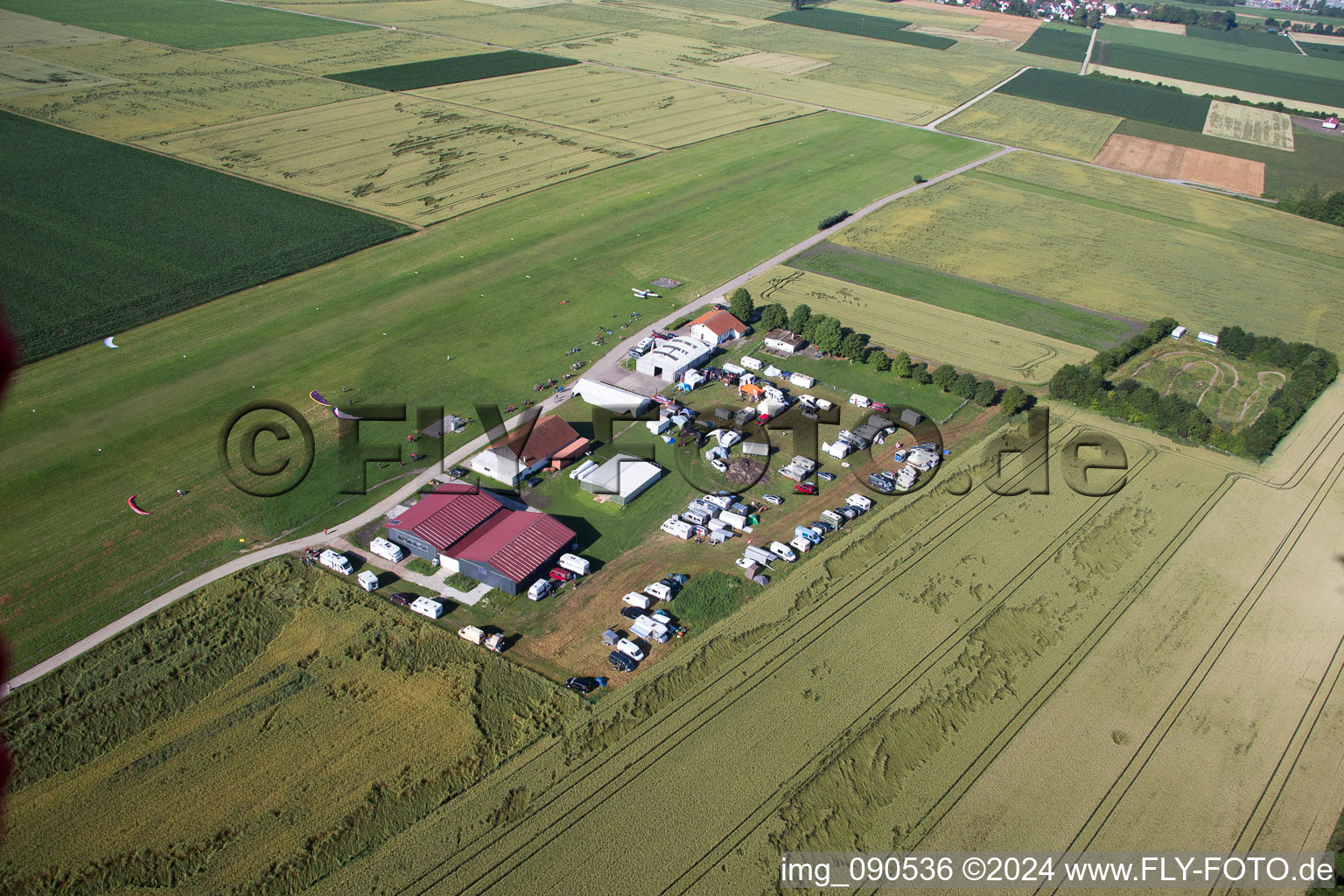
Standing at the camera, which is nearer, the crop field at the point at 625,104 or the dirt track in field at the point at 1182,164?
the dirt track in field at the point at 1182,164

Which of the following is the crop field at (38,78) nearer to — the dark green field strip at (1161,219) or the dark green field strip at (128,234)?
the dark green field strip at (128,234)

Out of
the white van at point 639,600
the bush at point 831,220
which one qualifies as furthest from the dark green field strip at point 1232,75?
the white van at point 639,600

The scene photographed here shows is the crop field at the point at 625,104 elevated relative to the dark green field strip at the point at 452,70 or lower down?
lower down

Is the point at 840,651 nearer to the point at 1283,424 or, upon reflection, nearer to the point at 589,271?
the point at 1283,424

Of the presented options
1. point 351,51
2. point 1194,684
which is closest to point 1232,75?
point 351,51

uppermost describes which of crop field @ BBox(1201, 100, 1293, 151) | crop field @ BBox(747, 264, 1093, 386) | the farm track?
crop field @ BBox(1201, 100, 1293, 151)

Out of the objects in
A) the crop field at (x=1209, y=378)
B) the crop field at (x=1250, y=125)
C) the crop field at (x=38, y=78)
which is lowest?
the crop field at (x=1209, y=378)

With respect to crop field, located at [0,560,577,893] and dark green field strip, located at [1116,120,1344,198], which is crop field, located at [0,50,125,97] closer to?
crop field, located at [0,560,577,893]

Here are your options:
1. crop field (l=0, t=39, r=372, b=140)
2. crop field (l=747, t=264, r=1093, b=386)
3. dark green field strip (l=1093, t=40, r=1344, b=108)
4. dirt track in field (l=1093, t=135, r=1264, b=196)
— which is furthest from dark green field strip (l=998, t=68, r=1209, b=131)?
crop field (l=0, t=39, r=372, b=140)
